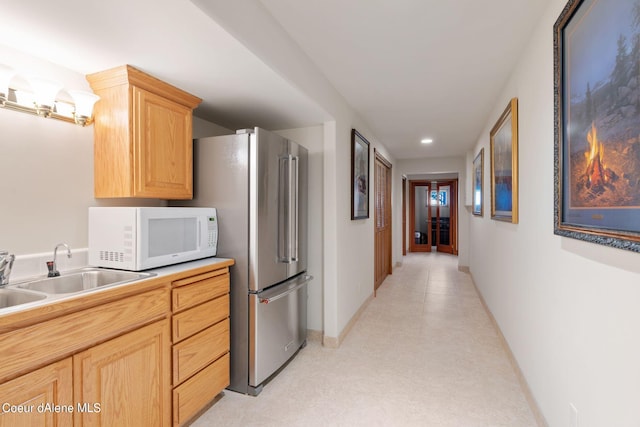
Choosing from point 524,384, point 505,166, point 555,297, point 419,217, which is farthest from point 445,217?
point 555,297

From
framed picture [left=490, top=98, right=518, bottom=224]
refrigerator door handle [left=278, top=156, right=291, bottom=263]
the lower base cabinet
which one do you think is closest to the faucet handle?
the lower base cabinet

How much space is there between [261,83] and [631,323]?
2092mm

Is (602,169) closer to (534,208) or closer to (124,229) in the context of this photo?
(534,208)

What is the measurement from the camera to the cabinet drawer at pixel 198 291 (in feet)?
5.58

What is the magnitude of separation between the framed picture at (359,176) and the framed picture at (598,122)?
2039 millimetres

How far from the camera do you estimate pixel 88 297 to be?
4.12 ft

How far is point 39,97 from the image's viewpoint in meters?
1.57

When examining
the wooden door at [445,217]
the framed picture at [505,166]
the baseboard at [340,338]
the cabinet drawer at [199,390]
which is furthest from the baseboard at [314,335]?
the wooden door at [445,217]

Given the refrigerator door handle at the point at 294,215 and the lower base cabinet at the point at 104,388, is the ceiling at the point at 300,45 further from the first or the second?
the lower base cabinet at the point at 104,388

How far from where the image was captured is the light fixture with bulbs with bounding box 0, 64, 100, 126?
4.78 feet

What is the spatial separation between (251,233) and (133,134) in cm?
93

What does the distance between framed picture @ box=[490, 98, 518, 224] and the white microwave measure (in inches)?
90.7

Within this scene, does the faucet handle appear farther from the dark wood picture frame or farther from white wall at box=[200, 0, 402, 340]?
the dark wood picture frame

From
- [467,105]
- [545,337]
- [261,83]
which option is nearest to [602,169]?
[545,337]
